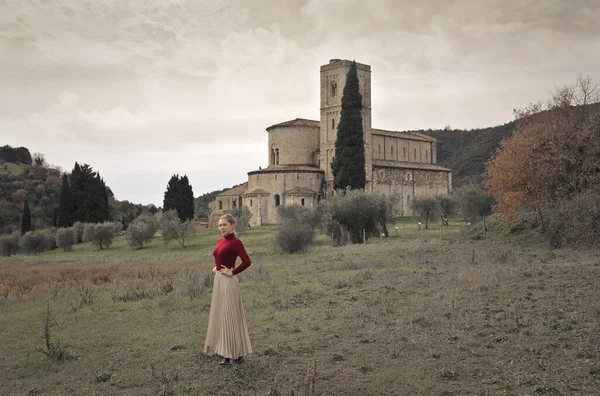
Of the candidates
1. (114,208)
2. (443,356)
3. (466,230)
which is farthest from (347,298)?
(114,208)

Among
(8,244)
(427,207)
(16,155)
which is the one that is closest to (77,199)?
(8,244)

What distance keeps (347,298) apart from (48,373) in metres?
7.08

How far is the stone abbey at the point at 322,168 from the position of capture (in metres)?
57.9

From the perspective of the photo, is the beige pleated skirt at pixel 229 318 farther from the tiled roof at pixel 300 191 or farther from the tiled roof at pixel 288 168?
the tiled roof at pixel 288 168

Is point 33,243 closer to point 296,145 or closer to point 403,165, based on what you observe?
point 296,145

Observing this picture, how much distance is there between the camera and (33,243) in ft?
170

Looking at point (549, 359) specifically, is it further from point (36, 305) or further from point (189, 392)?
point (36, 305)

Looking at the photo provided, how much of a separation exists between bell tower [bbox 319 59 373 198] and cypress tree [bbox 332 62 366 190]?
10.1 m

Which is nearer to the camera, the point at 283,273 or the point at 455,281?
the point at 455,281

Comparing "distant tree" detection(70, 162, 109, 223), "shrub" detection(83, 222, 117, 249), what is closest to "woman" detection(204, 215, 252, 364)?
"shrub" detection(83, 222, 117, 249)

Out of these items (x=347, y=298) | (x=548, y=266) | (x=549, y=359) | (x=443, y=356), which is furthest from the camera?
(x=548, y=266)

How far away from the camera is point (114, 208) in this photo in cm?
9912

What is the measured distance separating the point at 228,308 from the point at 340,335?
2634 millimetres

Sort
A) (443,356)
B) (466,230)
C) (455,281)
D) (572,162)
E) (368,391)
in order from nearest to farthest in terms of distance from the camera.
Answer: (368,391), (443,356), (455,281), (572,162), (466,230)
